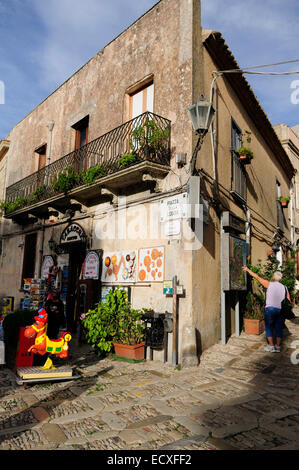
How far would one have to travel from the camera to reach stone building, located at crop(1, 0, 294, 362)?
22.7 feet

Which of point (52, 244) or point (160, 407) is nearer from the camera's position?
point (160, 407)

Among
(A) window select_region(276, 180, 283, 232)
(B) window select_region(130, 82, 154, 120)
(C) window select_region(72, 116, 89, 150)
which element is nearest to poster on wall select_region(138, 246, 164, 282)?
(B) window select_region(130, 82, 154, 120)

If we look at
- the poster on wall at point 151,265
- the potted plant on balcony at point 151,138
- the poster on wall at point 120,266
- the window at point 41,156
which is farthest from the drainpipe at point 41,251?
the potted plant on balcony at point 151,138

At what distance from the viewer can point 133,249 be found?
7.78 meters

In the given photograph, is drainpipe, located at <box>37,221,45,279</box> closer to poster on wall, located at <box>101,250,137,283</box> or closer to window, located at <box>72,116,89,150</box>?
window, located at <box>72,116,89,150</box>

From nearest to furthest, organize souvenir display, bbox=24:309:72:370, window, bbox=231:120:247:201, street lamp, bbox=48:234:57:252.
A: 1. souvenir display, bbox=24:309:72:370
2. window, bbox=231:120:247:201
3. street lamp, bbox=48:234:57:252

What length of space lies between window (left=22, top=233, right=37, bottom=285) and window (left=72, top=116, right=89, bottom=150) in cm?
378

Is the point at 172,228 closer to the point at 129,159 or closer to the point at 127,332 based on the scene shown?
the point at 129,159

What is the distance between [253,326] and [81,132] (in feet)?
26.3

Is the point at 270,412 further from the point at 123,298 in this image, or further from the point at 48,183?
the point at 48,183

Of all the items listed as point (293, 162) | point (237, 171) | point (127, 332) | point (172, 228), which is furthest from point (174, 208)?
point (293, 162)

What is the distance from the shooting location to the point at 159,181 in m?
7.32

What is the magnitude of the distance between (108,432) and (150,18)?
353 inches
